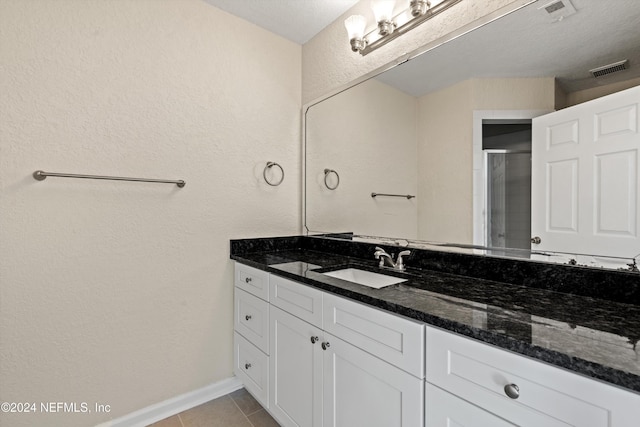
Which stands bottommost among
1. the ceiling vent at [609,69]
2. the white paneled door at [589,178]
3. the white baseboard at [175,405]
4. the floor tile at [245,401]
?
the floor tile at [245,401]

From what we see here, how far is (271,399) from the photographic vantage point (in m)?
1.53

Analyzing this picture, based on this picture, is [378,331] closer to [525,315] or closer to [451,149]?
[525,315]

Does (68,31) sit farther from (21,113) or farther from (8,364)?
(8,364)

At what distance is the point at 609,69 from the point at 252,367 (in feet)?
6.52

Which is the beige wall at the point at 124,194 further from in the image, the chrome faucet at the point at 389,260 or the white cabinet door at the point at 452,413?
the white cabinet door at the point at 452,413

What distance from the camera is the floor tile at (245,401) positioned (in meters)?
1.75

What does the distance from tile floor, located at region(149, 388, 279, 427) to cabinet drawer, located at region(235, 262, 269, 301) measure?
68 cm

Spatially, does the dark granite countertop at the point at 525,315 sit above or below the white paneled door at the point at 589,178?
below

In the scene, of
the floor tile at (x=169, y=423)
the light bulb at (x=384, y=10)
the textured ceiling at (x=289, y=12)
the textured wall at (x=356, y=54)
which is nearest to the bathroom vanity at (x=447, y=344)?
the floor tile at (x=169, y=423)

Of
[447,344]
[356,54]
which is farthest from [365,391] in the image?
[356,54]

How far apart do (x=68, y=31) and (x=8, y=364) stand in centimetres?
149

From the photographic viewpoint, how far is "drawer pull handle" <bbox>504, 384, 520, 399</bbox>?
68 centimetres

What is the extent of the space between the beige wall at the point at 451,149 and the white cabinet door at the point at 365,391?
0.69 metres

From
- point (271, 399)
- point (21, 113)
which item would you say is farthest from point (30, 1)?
point (271, 399)
